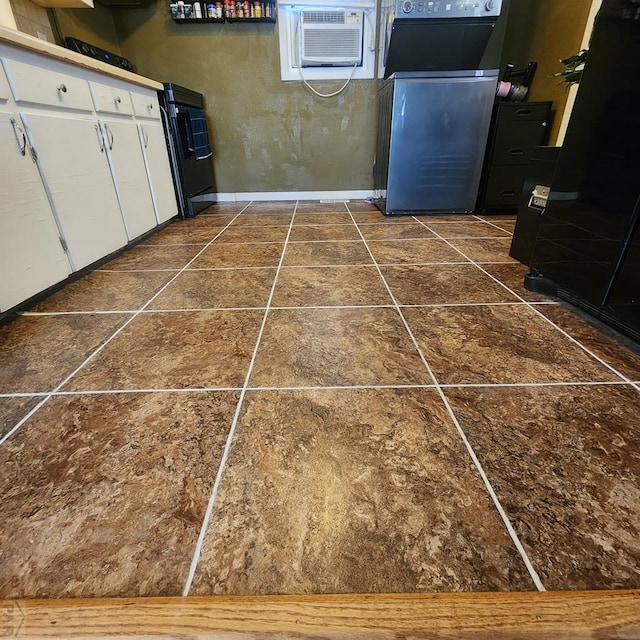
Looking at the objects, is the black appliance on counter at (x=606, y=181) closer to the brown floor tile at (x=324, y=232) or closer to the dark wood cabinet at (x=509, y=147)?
the brown floor tile at (x=324, y=232)

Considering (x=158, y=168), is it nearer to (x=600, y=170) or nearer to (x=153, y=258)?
(x=153, y=258)

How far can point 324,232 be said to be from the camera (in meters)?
2.38

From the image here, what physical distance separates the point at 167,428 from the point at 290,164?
316cm

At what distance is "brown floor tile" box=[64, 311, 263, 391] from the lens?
3.10 feet

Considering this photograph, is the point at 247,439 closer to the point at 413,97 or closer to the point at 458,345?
the point at 458,345

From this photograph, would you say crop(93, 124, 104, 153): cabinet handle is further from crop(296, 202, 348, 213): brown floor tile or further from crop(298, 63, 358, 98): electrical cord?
crop(298, 63, 358, 98): electrical cord

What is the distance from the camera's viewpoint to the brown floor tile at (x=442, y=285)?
140 cm

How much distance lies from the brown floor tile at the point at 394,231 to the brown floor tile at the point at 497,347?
3.40ft

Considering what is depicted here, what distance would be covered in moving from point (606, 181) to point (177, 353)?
1371 mm

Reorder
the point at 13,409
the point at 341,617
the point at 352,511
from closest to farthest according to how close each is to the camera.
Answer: the point at 341,617 → the point at 352,511 → the point at 13,409

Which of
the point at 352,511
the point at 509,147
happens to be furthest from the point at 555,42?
the point at 352,511

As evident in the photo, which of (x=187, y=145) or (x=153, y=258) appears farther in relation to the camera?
(x=187, y=145)

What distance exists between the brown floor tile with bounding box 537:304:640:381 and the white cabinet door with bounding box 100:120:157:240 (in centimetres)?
207

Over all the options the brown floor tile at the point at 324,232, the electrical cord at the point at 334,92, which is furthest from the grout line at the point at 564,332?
the electrical cord at the point at 334,92
